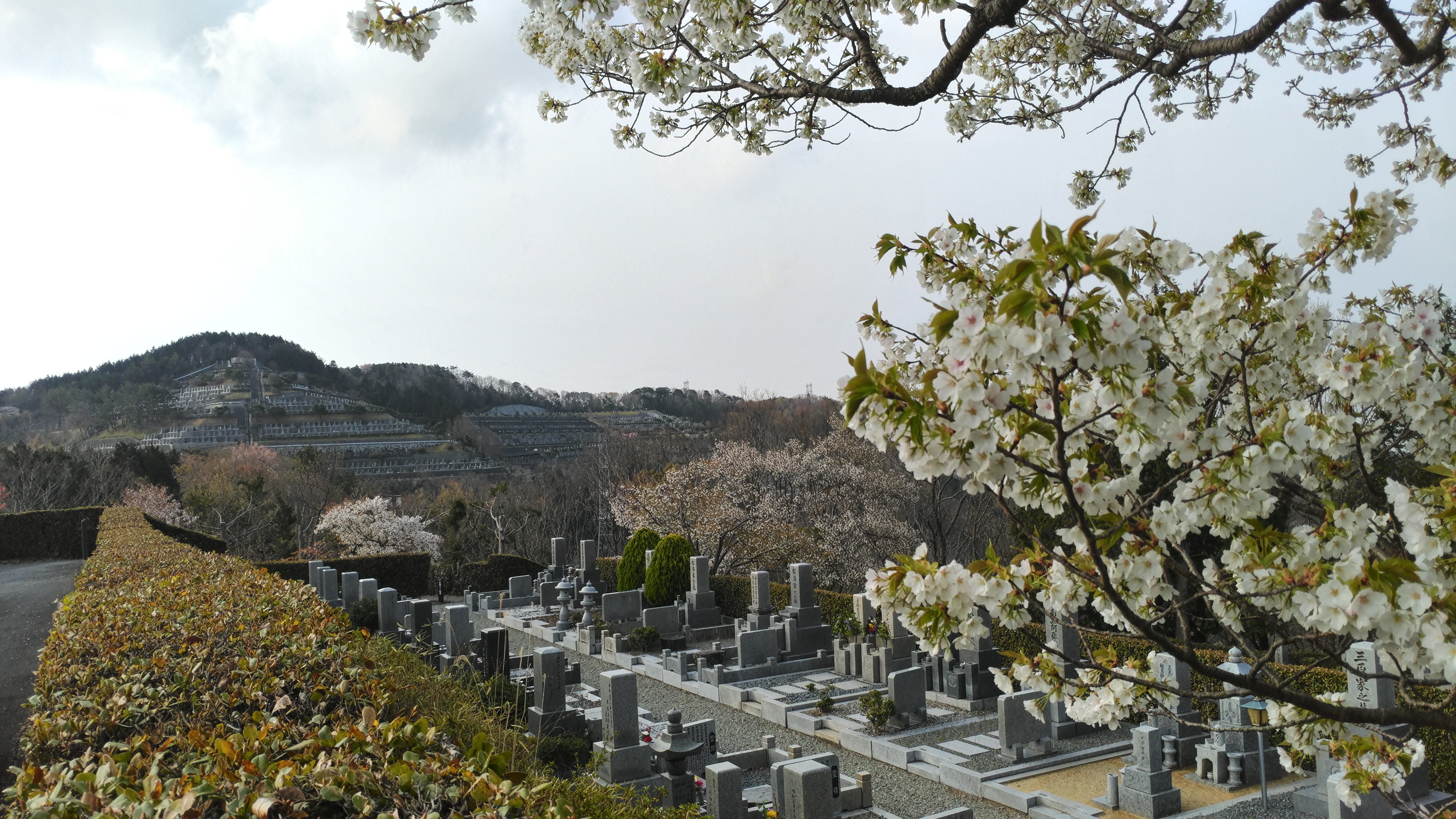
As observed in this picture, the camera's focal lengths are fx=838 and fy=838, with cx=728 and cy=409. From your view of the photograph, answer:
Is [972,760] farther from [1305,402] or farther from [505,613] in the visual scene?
[505,613]

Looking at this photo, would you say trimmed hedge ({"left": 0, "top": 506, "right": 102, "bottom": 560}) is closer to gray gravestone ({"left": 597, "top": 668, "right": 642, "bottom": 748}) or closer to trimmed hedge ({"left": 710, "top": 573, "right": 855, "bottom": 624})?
trimmed hedge ({"left": 710, "top": 573, "right": 855, "bottom": 624})

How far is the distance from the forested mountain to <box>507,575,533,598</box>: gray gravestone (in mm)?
27974

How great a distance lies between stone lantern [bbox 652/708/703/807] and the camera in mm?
7801

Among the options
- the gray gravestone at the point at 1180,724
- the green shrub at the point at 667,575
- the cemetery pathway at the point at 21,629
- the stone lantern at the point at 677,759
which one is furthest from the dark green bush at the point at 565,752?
the green shrub at the point at 667,575

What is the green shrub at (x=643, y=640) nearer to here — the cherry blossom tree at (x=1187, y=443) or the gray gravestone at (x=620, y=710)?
the gray gravestone at (x=620, y=710)

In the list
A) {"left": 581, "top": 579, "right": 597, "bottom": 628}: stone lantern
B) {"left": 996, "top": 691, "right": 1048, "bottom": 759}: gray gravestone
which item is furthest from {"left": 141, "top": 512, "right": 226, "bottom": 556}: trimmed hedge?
{"left": 996, "top": 691, "right": 1048, "bottom": 759}: gray gravestone

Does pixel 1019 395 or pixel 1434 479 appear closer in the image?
pixel 1019 395

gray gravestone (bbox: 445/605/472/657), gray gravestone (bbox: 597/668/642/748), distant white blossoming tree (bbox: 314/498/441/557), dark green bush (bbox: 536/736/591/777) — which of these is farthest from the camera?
distant white blossoming tree (bbox: 314/498/441/557)

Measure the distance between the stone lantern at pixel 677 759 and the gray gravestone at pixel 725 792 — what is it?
0.98m

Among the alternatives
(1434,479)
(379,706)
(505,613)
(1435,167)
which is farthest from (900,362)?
(505,613)

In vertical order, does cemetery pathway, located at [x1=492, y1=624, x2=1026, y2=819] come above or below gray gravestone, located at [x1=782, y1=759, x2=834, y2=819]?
below

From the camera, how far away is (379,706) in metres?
4.20

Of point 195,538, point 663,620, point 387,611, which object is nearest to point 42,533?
point 195,538

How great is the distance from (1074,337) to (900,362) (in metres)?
1.11
